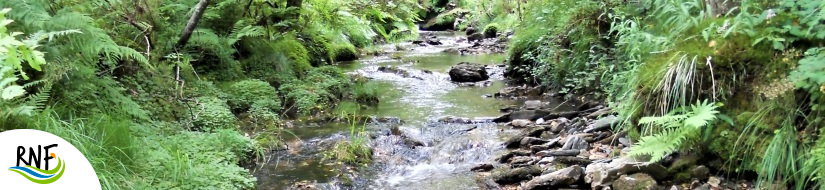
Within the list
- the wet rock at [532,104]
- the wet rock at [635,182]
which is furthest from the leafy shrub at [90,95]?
the wet rock at [532,104]

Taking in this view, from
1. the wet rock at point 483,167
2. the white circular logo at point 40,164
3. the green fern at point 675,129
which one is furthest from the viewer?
the wet rock at point 483,167

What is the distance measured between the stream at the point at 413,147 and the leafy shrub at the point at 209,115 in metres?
0.74

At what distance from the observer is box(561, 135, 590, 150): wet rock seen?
5.18 metres

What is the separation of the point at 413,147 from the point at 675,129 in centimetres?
308

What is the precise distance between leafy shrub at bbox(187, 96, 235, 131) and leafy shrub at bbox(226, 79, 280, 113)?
0.61m

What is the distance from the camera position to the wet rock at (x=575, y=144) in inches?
204

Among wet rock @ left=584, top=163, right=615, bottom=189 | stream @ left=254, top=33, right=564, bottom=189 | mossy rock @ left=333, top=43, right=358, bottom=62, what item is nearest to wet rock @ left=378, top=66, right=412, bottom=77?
stream @ left=254, top=33, right=564, bottom=189

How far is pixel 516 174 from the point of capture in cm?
475

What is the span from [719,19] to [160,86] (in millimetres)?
5526

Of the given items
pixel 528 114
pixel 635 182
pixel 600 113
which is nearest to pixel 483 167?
pixel 635 182

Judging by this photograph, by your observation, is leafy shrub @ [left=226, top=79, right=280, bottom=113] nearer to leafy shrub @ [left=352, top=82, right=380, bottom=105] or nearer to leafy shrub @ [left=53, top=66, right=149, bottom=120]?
leafy shrub @ [left=352, top=82, right=380, bottom=105]

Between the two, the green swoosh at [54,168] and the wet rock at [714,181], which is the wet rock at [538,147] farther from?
the green swoosh at [54,168]

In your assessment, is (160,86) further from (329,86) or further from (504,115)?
(504,115)

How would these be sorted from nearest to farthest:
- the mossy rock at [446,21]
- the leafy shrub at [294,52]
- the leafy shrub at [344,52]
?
the leafy shrub at [294,52] → the leafy shrub at [344,52] → the mossy rock at [446,21]
